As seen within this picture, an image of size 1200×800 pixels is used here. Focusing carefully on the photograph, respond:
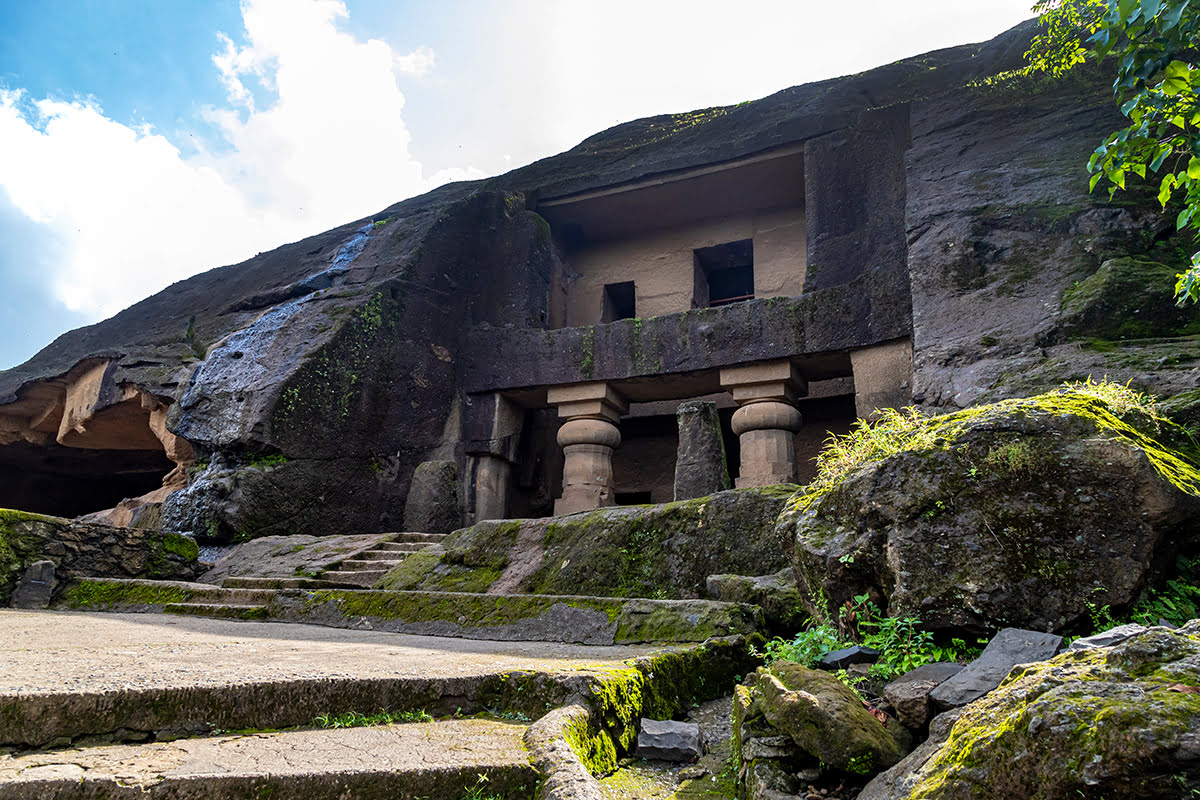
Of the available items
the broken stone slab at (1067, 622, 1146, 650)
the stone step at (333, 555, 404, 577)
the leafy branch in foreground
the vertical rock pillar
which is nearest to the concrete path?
the broken stone slab at (1067, 622, 1146, 650)

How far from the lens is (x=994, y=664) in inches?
73.1

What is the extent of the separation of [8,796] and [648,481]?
10.1m

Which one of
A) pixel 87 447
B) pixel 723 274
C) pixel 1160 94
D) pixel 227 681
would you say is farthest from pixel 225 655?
pixel 87 447

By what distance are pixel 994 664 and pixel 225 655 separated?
8.30 feet

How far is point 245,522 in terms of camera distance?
754 centimetres

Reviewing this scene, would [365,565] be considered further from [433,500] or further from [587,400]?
[587,400]

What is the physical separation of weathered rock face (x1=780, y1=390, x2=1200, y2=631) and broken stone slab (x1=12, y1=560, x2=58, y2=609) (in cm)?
565

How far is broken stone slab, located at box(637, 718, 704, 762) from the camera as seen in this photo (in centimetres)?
212

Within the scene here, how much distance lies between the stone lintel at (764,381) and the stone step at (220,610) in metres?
5.79

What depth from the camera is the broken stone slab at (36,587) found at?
5172mm

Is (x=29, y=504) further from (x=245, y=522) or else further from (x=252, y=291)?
(x=245, y=522)

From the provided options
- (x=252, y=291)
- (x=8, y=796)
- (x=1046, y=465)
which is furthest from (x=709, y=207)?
(x=8, y=796)

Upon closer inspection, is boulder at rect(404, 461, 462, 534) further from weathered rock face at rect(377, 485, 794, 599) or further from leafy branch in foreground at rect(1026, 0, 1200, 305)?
leafy branch in foreground at rect(1026, 0, 1200, 305)

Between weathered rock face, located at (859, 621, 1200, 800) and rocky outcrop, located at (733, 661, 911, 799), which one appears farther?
rocky outcrop, located at (733, 661, 911, 799)
